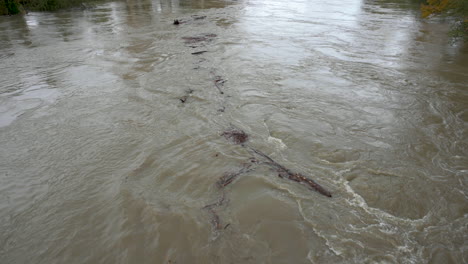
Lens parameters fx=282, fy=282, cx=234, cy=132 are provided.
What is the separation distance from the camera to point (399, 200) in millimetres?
3613

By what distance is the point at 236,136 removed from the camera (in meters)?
5.11

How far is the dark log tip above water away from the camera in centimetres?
498

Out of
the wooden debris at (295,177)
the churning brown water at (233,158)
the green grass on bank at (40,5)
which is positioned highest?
the green grass on bank at (40,5)

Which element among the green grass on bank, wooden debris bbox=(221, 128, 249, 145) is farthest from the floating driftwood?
the green grass on bank

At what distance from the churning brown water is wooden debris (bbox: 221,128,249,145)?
11 centimetres

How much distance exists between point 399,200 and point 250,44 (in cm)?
971

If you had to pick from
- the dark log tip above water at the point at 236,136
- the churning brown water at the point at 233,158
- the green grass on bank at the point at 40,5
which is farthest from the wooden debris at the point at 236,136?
the green grass on bank at the point at 40,5

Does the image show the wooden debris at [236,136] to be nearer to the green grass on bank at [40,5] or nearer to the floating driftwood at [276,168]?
the floating driftwood at [276,168]

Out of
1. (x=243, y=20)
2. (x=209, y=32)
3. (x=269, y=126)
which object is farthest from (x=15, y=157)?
(x=243, y=20)

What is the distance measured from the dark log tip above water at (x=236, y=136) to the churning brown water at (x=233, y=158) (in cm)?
11

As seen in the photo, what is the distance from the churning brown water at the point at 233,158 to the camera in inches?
121

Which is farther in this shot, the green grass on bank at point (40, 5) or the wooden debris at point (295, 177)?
the green grass on bank at point (40, 5)

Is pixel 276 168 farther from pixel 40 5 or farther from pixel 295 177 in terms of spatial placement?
pixel 40 5

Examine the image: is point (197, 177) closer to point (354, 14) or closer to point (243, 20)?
point (243, 20)
